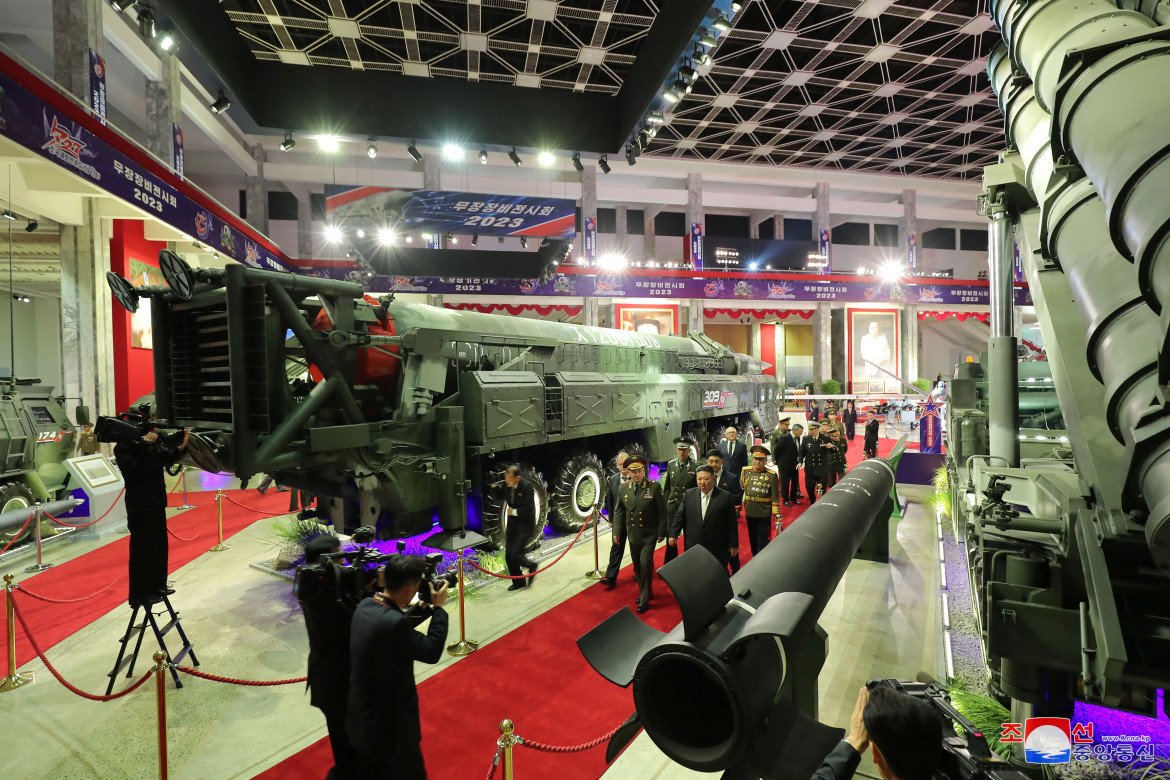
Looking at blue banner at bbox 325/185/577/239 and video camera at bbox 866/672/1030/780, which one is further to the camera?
blue banner at bbox 325/185/577/239

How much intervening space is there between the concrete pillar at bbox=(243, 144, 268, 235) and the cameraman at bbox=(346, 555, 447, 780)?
24174mm

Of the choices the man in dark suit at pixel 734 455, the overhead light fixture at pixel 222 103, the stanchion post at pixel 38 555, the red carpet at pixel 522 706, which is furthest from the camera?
the overhead light fixture at pixel 222 103

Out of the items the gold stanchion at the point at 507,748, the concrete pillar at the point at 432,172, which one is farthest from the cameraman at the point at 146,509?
the concrete pillar at the point at 432,172

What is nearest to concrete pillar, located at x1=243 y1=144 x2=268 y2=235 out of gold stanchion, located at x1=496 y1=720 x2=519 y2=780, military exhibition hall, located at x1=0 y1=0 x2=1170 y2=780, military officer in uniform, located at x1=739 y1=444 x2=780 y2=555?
military exhibition hall, located at x1=0 y1=0 x2=1170 y2=780

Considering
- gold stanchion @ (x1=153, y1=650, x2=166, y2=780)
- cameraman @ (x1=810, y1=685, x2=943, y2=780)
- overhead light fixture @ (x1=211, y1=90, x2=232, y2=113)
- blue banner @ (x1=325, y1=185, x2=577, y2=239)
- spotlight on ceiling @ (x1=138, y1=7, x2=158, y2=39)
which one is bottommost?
gold stanchion @ (x1=153, y1=650, x2=166, y2=780)

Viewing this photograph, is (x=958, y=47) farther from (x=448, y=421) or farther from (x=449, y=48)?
(x=448, y=421)

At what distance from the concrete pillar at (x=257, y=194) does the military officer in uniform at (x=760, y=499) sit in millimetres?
22893

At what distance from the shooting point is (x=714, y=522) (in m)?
5.27

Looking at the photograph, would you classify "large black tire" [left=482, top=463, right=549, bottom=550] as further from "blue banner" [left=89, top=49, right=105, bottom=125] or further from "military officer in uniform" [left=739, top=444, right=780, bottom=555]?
"blue banner" [left=89, top=49, right=105, bottom=125]

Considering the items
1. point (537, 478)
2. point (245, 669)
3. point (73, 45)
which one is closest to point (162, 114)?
point (73, 45)

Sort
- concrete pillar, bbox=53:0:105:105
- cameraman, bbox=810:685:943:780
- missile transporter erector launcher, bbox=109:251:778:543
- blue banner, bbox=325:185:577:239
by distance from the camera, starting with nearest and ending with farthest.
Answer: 1. cameraman, bbox=810:685:943:780
2. missile transporter erector launcher, bbox=109:251:778:543
3. concrete pillar, bbox=53:0:105:105
4. blue banner, bbox=325:185:577:239

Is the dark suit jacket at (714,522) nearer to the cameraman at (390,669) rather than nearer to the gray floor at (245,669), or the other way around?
the gray floor at (245,669)

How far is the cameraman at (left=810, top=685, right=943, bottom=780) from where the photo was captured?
1.63m

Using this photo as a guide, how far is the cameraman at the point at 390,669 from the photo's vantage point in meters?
2.51
